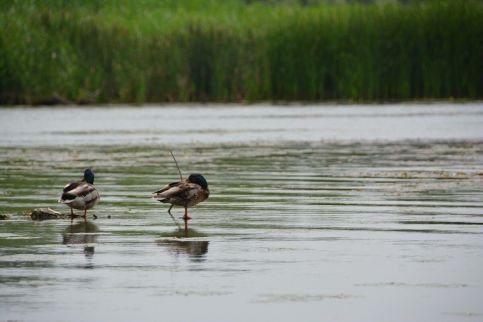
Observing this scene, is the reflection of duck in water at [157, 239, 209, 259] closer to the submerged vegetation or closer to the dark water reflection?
the dark water reflection

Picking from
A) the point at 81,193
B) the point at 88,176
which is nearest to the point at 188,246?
the point at 81,193

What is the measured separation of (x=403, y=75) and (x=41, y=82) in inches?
→ 499

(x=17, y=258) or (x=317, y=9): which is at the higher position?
(x=317, y=9)

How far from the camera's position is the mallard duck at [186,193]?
16547mm

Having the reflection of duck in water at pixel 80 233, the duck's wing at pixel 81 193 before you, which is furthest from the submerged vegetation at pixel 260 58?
the reflection of duck in water at pixel 80 233

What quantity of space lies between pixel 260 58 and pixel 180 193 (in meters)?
35.6

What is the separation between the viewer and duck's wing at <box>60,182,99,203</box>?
53.3 feet

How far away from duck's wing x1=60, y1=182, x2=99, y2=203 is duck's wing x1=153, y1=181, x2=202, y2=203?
72cm

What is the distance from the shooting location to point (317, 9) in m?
56.2

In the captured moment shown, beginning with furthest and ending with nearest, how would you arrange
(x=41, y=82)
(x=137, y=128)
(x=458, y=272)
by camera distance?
1. (x=41, y=82)
2. (x=137, y=128)
3. (x=458, y=272)

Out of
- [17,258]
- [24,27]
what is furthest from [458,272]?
[24,27]

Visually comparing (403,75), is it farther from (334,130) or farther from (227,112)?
(334,130)

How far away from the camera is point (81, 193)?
16359mm

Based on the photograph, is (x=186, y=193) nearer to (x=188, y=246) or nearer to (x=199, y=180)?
(x=199, y=180)
